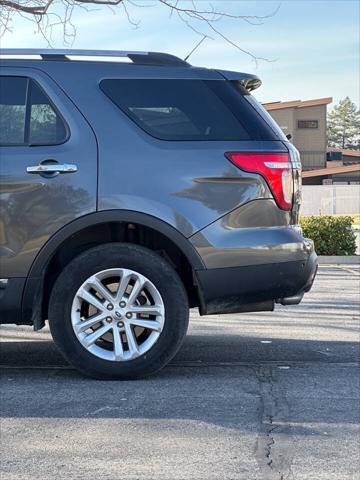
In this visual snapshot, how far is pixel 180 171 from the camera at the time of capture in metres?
4.78

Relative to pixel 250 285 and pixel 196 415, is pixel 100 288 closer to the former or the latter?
pixel 250 285

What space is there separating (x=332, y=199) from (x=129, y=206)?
1327 inches

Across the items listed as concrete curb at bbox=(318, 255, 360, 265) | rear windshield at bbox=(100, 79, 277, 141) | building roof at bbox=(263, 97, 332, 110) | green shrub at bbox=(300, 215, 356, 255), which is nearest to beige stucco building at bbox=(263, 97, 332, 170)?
building roof at bbox=(263, 97, 332, 110)

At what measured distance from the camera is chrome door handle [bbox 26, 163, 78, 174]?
4.73 m

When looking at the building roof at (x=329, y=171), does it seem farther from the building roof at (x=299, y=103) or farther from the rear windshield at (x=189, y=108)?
the rear windshield at (x=189, y=108)

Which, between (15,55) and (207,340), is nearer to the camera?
(15,55)

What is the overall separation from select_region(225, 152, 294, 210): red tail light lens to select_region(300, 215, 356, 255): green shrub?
11482 millimetres

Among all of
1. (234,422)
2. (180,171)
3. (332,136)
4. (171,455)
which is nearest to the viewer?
(171,455)

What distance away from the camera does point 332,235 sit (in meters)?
16.3

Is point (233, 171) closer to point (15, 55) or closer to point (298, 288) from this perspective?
point (298, 288)

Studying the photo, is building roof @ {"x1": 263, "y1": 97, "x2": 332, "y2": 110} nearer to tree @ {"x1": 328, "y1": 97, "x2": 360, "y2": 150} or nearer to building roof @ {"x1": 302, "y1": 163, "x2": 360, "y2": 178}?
building roof @ {"x1": 302, "y1": 163, "x2": 360, "y2": 178}

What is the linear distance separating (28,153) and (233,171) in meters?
1.35

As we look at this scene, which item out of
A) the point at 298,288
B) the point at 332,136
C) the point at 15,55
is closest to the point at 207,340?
the point at 298,288

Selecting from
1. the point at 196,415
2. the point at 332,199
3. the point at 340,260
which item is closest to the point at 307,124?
the point at 332,199
